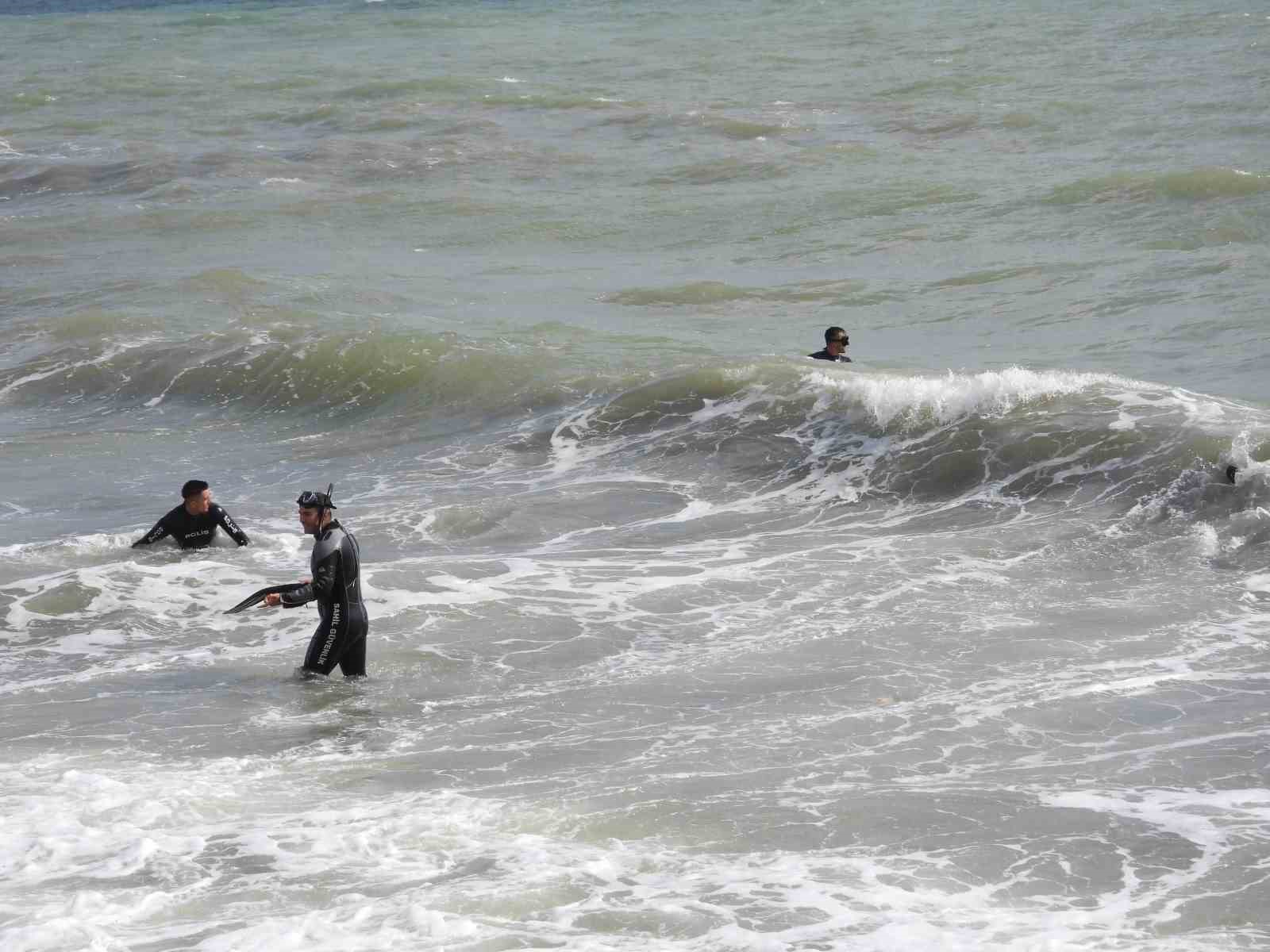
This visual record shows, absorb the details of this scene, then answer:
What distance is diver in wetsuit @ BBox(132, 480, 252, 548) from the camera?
1400 cm

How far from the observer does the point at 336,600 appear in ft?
35.7

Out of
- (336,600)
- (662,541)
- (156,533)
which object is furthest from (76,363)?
(336,600)

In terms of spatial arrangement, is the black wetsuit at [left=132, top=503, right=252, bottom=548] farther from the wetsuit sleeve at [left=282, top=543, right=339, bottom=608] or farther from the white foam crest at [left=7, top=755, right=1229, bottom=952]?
the white foam crest at [left=7, top=755, right=1229, bottom=952]

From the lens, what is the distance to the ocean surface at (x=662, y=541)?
7969 mm

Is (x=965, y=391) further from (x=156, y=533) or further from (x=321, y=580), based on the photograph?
(x=321, y=580)

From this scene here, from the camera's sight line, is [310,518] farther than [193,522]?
No

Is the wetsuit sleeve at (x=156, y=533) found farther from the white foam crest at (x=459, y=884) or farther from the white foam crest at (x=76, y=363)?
the white foam crest at (x=76, y=363)

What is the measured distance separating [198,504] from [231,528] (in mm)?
354

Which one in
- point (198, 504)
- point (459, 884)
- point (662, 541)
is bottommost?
point (459, 884)

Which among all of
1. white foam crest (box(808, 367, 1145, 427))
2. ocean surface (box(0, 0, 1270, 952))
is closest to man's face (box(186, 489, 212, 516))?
ocean surface (box(0, 0, 1270, 952))

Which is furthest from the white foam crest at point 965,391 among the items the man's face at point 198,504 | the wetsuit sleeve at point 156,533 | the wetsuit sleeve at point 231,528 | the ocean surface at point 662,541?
the wetsuit sleeve at point 156,533

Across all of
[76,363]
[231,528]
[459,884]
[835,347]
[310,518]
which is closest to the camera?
[459,884]

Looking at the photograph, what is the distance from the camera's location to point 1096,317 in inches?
872

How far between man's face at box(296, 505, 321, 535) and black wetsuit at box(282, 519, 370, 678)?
9 centimetres
